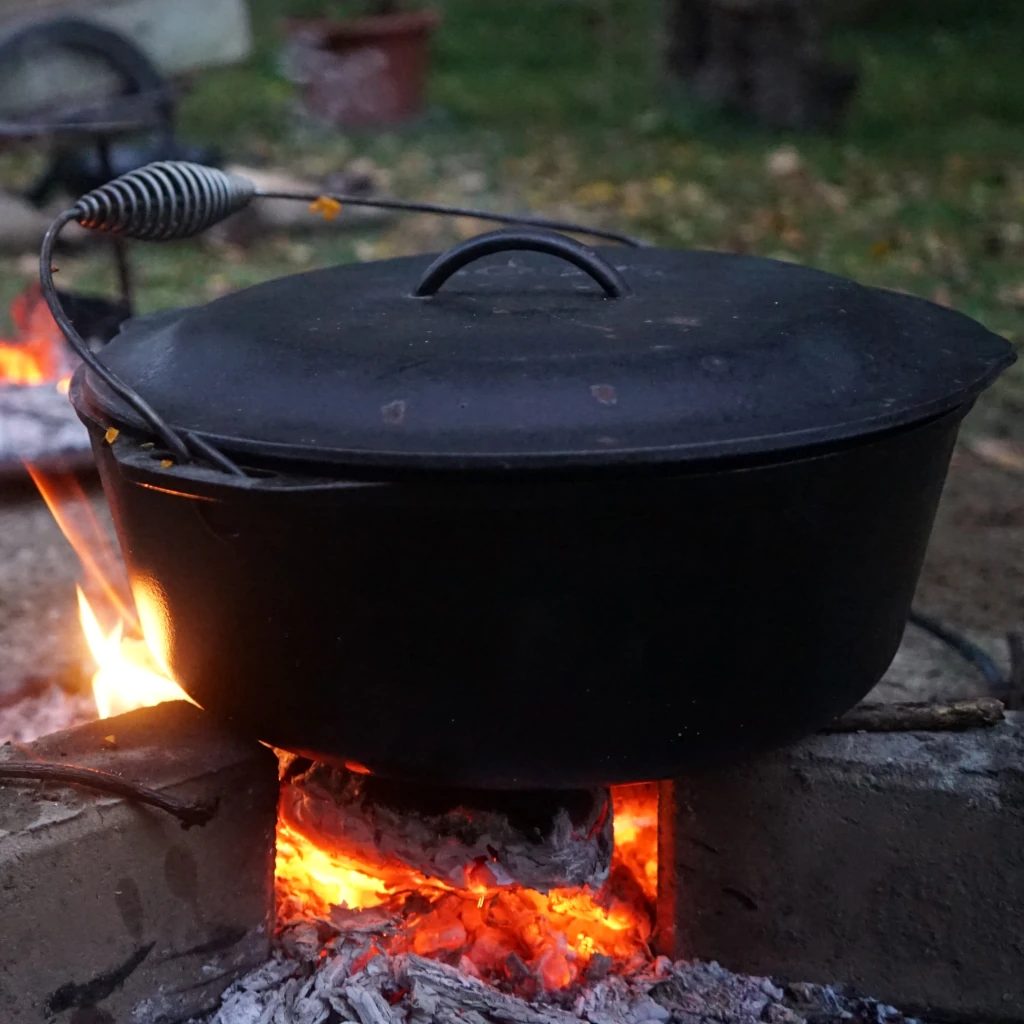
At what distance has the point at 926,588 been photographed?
2688 mm

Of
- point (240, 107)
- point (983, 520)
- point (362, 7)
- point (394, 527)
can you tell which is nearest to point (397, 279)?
point (394, 527)

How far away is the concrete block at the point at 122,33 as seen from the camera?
5.77 meters

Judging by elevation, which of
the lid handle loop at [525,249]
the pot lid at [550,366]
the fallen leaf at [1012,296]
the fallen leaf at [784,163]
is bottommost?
the fallen leaf at [784,163]

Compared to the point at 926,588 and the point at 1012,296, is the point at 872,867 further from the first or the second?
the point at 1012,296

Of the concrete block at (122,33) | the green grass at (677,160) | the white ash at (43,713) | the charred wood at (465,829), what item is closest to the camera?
the charred wood at (465,829)

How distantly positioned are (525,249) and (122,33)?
6015 millimetres

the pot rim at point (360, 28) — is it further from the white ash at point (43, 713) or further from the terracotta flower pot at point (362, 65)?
the white ash at point (43, 713)

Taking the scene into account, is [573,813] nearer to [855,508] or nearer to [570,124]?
[855,508]

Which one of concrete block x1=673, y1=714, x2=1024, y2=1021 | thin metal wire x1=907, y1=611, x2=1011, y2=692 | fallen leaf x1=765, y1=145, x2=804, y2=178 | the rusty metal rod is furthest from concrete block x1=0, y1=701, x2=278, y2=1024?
fallen leaf x1=765, y1=145, x2=804, y2=178

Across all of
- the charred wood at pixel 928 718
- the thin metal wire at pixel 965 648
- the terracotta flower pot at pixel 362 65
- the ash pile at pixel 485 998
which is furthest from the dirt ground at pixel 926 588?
the terracotta flower pot at pixel 362 65

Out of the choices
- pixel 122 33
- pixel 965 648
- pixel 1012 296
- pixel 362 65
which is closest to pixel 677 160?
pixel 362 65

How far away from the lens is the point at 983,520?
304 cm

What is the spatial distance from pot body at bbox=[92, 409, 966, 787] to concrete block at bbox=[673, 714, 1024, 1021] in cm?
20

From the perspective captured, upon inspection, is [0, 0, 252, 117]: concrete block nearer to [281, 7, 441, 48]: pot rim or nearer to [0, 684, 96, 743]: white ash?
[281, 7, 441, 48]: pot rim
